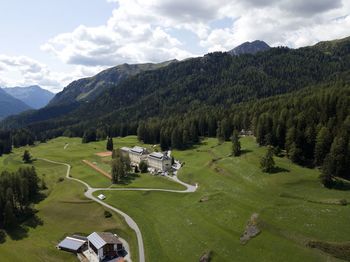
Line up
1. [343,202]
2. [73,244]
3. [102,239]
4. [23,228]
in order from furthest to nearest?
1. [23,228]
2. [73,244]
3. [343,202]
4. [102,239]

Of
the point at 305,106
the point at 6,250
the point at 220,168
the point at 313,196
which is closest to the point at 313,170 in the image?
the point at 313,196

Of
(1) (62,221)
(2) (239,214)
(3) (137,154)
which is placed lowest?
(1) (62,221)

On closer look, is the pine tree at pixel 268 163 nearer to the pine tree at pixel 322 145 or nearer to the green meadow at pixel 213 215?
the green meadow at pixel 213 215

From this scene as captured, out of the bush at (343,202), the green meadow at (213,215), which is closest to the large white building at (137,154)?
the green meadow at (213,215)

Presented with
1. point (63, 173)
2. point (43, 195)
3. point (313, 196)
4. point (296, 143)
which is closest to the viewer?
point (313, 196)

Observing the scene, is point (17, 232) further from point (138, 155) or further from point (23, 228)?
point (138, 155)

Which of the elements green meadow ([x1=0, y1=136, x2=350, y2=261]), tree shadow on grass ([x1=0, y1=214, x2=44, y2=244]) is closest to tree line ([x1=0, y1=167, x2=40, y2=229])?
tree shadow on grass ([x1=0, y1=214, x2=44, y2=244])

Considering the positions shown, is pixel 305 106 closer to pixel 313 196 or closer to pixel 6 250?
pixel 313 196

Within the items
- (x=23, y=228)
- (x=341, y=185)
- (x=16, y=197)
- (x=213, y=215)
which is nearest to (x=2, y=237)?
(x=23, y=228)
